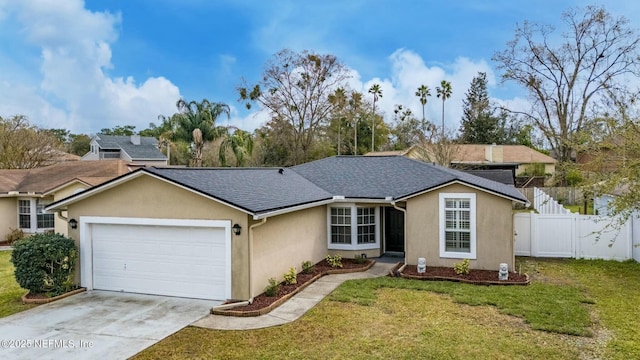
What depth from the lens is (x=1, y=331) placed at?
875 cm

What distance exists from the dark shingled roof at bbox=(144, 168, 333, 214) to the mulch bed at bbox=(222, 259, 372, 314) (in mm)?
2205

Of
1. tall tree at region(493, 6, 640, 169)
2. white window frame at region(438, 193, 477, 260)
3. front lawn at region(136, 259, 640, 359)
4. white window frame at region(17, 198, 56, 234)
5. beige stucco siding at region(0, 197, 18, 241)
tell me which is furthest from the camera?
tall tree at region(493, 6, 640, 169)

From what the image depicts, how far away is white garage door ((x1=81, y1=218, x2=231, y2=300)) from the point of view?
1080 centimetres

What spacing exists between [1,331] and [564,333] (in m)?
11.2

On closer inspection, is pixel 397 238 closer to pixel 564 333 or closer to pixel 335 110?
pixel 564 333

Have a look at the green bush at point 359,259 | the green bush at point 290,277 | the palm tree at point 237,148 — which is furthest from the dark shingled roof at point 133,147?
the green bush at point 290,277

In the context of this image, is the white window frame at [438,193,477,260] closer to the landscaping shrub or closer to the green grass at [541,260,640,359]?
the green grass at [541,260,640,359]

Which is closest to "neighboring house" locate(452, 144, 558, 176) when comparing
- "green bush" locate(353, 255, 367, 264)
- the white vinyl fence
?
the white vinyl fence

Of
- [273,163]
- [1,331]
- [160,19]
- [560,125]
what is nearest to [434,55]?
[560,125]

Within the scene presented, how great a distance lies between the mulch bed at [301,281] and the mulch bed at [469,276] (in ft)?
5.76

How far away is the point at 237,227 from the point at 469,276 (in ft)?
23.7

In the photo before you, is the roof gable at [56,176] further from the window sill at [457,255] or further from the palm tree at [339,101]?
the palm tree at [339,101]

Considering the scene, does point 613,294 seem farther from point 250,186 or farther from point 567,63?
point 567,63

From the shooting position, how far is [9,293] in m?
12.0
